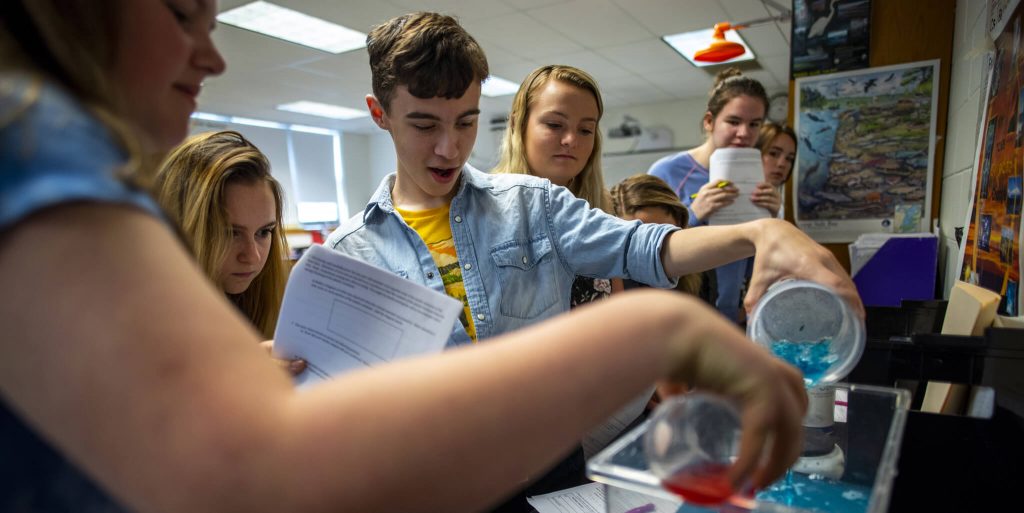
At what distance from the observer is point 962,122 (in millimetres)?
1759

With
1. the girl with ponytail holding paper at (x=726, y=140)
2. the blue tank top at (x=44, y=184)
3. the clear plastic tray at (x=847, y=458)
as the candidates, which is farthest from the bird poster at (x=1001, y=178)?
the blue tank top at (x=44, y=184)

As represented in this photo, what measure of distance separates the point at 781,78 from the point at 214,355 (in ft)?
24.4

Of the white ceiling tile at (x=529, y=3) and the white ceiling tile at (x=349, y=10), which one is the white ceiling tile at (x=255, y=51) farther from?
the white ceiling tile at (x=529, y=3)

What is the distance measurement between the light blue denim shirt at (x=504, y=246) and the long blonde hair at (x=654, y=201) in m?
0.70

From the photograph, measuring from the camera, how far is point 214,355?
0.30 meters

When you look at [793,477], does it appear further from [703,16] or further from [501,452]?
[703,16]

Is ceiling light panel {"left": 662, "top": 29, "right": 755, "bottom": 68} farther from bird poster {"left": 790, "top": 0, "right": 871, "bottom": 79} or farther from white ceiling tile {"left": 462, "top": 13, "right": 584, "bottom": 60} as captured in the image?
bird poster {"left": 790, "top": 0, "right": 871, "bottom": 79}

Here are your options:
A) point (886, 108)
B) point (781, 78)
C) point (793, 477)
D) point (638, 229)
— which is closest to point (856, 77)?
point (886, 108)

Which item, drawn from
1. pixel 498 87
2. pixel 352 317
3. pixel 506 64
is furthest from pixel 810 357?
pixel 498 87

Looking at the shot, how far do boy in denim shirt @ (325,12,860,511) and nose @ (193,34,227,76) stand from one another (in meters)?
0.68

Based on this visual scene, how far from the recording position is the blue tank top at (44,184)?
287 millimetres

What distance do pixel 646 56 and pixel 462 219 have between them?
16.3 ft

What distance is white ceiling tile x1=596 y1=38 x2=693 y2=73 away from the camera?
5266 mm

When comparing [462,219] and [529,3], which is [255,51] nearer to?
[529,3]
